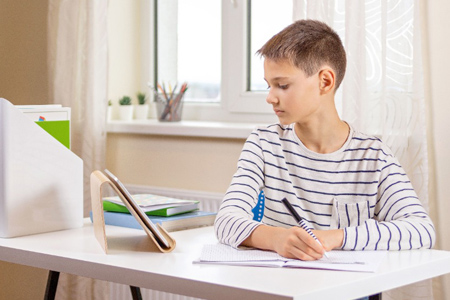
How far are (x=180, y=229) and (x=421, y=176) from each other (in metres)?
0.70

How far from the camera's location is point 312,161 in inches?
62.9

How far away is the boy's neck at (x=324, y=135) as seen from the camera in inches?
63.1

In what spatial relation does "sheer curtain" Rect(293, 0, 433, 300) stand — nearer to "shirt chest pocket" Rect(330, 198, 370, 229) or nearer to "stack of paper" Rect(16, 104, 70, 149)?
"shirt chest pocket" Rect(330, 198, 370, 229)

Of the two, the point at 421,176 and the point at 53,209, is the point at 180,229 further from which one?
the point at 421,176

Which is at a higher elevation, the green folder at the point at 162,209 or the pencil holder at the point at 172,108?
the pencil holder at the point at 172,108

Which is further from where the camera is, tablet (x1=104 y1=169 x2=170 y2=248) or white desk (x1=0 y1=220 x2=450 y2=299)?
tablet (x1=104 y1=169 x2=170 y2=248)

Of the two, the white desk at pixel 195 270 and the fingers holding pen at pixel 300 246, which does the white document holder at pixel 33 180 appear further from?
the fingers holding pen at pixel 300 246

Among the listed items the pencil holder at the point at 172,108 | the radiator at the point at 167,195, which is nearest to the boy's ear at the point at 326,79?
the radiator at the point at 167,195

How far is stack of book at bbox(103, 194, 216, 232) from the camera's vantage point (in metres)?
1.68

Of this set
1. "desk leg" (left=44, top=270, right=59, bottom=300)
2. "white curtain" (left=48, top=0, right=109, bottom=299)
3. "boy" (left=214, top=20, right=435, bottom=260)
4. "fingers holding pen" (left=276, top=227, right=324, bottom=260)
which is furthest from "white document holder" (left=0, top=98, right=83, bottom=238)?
"white curtain" (left=48, top=0, right=109, bottom=299)

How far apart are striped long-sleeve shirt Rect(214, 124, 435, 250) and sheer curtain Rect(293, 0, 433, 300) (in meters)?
0.40

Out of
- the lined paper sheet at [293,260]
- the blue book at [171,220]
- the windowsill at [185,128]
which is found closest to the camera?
the lined paper sheet at [293,260]

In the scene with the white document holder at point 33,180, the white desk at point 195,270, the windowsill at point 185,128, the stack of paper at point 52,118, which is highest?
the stack of paper at point 52,118

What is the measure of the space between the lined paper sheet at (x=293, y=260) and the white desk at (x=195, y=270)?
0.06 ft
